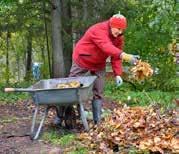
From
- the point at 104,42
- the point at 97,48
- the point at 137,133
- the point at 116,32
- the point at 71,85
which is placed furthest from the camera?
the point at 97,48

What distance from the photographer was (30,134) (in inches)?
318

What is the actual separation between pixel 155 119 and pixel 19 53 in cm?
2282

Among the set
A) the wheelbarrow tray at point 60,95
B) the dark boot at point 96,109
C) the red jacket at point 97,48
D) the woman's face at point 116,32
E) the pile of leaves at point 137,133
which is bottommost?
the dark boot at point 96,109

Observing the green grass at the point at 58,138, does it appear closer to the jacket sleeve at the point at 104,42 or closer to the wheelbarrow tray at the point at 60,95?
the wheelbarrow tray at the point at 60,95

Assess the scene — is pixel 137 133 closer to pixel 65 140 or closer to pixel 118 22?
pixel 65 140

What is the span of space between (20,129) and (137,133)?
9.40 feet

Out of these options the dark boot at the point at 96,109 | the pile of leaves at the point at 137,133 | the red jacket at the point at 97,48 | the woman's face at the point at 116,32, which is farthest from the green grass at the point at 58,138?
the woman's face at the point at 116,32

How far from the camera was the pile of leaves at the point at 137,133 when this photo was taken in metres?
6.11

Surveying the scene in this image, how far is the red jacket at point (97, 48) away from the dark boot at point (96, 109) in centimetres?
51

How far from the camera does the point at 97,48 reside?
325 inches

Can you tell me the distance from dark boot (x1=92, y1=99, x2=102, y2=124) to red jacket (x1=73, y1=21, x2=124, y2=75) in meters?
0.51

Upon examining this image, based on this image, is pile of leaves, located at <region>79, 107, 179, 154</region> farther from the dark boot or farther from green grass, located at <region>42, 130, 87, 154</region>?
the dark boot

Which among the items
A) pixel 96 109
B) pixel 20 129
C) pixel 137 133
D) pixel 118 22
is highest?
pixel 118 22

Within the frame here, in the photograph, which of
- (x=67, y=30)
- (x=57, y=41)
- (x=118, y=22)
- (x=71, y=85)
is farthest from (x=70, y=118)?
(x=67, y=30)
